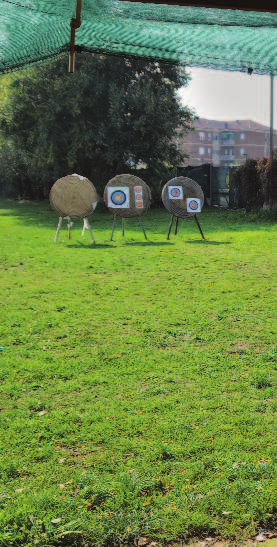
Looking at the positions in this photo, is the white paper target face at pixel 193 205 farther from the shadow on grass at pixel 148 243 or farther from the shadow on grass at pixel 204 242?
the shadow on grass at pixel 148 243

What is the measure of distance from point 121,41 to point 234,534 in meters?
2.75

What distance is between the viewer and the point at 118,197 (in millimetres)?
12625

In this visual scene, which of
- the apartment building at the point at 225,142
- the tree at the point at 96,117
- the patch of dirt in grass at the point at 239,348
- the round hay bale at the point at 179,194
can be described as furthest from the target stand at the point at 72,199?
the apartment building at the point at 225,142

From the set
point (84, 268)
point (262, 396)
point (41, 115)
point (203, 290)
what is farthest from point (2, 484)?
point (41, 115)

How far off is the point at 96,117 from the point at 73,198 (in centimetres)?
1009

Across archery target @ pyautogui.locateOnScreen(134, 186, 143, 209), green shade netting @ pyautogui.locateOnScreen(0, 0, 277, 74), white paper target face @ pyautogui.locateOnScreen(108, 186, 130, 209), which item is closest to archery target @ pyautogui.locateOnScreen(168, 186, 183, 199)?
archery target @ pyautogui.locateOnScreen(134, 186, 143, 209)

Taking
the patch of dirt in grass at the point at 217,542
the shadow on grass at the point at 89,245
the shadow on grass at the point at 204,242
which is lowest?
the patch of dirt in grass at the point at 217,542

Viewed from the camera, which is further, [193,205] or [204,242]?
[193,205]

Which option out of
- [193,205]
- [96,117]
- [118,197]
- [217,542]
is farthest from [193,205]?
[217,542]

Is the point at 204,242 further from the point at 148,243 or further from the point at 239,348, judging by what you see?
the point at 239,348

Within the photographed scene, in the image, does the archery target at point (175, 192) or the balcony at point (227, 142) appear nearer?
the archery target at point (175, 192)

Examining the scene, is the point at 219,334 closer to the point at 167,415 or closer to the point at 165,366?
the point at 165,366

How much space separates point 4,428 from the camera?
3.38m

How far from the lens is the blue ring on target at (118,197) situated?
496 inches
